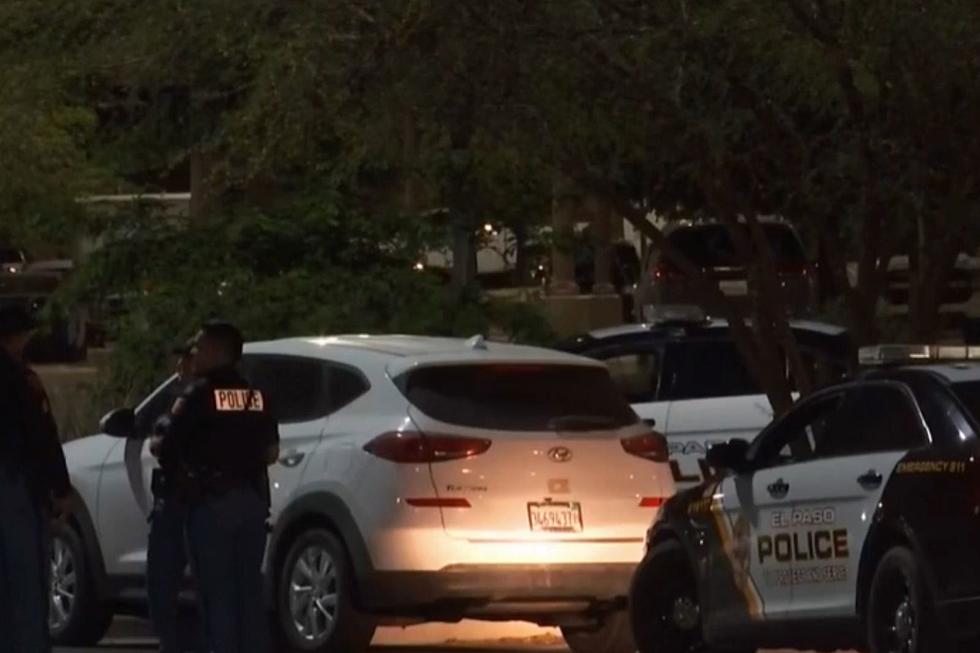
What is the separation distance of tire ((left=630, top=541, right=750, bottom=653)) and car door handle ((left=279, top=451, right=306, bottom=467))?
180cm

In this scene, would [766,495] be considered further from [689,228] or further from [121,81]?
[689,228]

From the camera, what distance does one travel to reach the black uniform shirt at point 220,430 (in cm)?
1029

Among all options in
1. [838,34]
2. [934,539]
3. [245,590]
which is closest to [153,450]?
[245,590]

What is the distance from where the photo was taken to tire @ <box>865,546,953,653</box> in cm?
941

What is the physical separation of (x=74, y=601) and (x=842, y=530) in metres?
4.90

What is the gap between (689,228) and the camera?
24.9 m

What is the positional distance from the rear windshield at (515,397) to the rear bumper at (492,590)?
0.71m

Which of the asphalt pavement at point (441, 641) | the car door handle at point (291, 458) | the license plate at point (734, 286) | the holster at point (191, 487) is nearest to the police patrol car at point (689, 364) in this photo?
the asphalt pavement at point (441, 641)

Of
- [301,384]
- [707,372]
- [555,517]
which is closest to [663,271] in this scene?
[707,372]

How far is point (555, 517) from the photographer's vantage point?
11.4 metres

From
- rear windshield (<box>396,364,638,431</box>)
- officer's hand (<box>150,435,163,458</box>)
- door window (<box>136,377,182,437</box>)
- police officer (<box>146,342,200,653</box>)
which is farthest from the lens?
door window (<box>136,377,182,437</box>)

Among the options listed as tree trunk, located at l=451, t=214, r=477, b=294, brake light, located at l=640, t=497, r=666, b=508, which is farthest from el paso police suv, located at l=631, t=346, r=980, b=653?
tree trunk, located at l=451, t=214, r=477, b=294

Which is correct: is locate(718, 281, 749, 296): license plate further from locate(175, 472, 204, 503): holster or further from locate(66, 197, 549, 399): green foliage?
locate(175, 472, 204, 503): holster

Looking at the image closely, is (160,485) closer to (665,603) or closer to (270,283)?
(665,603)
